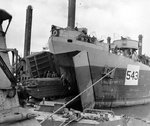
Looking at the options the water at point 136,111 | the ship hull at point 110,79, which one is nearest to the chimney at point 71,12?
the ship hull at point 110,79

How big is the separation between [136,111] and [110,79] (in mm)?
3875

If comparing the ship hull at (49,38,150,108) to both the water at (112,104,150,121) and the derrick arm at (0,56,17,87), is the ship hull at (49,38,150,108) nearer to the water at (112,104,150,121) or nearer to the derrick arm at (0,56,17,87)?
the water at (112,104,150,121)

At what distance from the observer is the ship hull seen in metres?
11.3

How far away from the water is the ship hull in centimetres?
30

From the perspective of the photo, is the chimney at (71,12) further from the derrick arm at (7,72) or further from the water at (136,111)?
the derrick arm at (7,72)

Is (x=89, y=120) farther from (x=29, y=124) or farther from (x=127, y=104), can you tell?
(x=127, y=104)

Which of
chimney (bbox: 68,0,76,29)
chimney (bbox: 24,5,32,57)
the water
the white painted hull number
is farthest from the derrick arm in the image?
chimney (bbox: 24,5,32,57)

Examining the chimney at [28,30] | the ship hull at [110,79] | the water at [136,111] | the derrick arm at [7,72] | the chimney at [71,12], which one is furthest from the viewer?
the chimney at [28,30]

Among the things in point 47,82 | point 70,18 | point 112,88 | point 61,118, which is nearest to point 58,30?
point 70,18

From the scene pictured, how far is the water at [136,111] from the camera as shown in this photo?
517 inches

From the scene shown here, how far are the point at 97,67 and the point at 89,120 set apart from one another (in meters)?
5.43

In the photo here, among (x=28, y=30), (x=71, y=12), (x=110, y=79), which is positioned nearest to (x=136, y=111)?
(x=110, y=79)

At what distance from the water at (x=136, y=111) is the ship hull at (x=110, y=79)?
0.30 m

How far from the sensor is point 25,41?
2023cm
